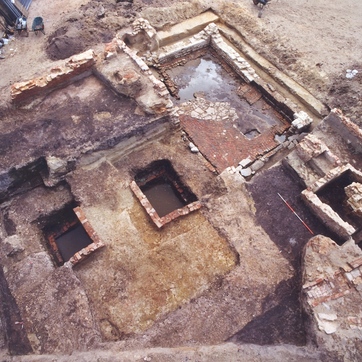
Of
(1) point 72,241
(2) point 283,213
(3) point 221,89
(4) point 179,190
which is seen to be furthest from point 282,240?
(3) point 221,89

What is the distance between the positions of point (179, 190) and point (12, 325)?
12.5 ft

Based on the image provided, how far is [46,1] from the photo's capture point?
10.4m

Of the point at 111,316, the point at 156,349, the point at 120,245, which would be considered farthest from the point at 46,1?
the point at 156,349

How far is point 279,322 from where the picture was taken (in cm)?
521

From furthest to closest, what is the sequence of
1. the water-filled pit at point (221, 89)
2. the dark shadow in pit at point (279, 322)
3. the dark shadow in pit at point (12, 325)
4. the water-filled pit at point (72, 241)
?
the water-filled pit at point (221, 89)
the water-filled pit at point (72, 241)
the dark shadow in pit at point (279, 322)
the dark shadow in pit at point (12, 325)

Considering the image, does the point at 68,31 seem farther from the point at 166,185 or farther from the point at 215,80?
the point at 166,185

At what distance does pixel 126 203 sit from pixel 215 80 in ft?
14.6

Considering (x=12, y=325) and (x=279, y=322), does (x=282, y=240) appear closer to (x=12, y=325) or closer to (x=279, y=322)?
(x=279, y=322)

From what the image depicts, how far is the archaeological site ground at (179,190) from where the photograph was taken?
16.9ft

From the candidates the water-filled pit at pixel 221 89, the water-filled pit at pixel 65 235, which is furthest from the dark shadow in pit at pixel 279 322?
the water-filled pit at pixel 221 89

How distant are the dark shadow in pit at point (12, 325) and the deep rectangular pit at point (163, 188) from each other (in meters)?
2.97

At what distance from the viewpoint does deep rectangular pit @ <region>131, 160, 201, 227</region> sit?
7.17 meters

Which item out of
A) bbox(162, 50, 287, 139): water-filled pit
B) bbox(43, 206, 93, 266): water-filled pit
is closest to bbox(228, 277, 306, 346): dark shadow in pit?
bbox(43, 206, 93, 266): water-filled pit

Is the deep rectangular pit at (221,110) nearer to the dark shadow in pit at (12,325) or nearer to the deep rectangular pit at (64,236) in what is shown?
the deep rectangular pit at (64,236)
